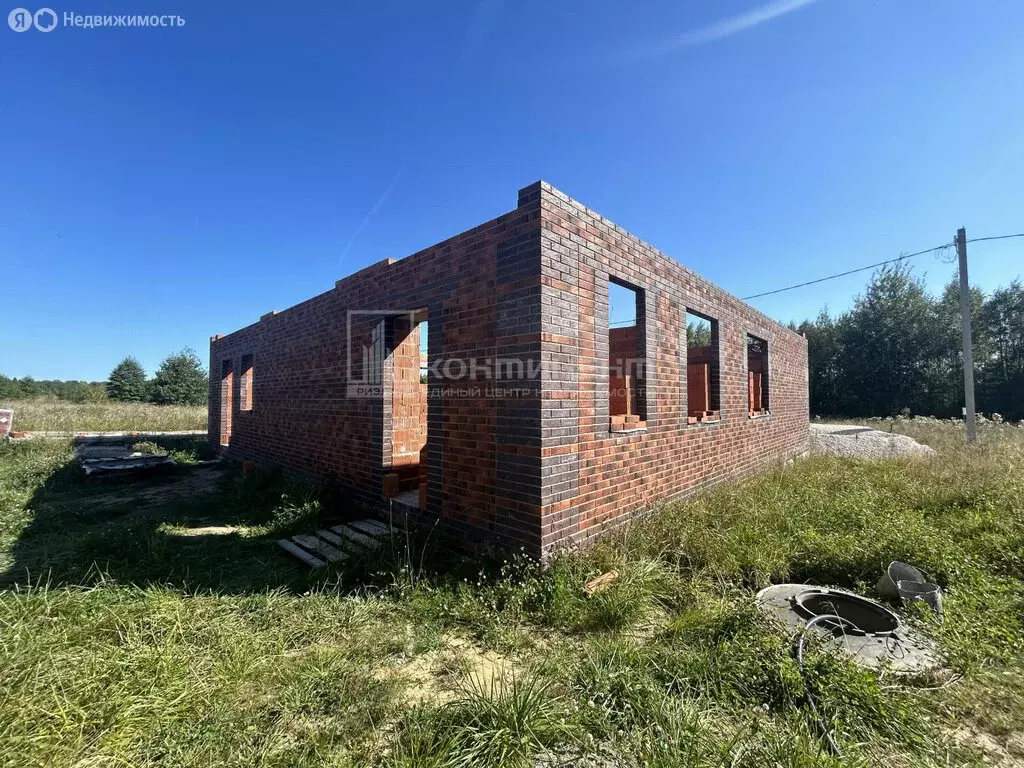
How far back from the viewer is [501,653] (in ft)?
8.44

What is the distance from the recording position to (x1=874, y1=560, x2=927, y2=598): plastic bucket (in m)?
3.11

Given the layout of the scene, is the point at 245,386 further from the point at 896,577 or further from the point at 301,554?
the point at 896,577

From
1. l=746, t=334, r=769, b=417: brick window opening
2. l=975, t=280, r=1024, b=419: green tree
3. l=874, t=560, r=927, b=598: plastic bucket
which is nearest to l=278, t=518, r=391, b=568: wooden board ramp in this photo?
l=874, t=560, r=927, b=598: plastic bucket

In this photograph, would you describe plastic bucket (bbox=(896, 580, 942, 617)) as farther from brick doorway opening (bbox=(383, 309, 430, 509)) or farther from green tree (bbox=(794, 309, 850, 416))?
green tree (bbox=(794, 309, 850, 416))

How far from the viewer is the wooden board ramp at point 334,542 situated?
3920 millimetres

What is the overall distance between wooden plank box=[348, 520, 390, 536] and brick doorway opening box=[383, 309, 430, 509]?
1.14 feet

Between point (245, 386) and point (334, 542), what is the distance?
256 inches

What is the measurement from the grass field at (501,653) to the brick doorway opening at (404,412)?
1252mm

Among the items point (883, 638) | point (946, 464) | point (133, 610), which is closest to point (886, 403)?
point (946, 464)

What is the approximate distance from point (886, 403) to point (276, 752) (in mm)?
29938

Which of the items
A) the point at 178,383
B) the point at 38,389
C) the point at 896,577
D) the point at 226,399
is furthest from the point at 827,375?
the point at 38,389

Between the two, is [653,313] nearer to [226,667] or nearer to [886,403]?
[226,667]

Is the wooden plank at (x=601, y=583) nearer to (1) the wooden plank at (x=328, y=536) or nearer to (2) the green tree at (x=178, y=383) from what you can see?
(1) the wooden plank at (x=328, y=536)

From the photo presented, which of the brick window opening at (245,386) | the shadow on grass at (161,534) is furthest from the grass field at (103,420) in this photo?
the shadow on grass at (161,534)
